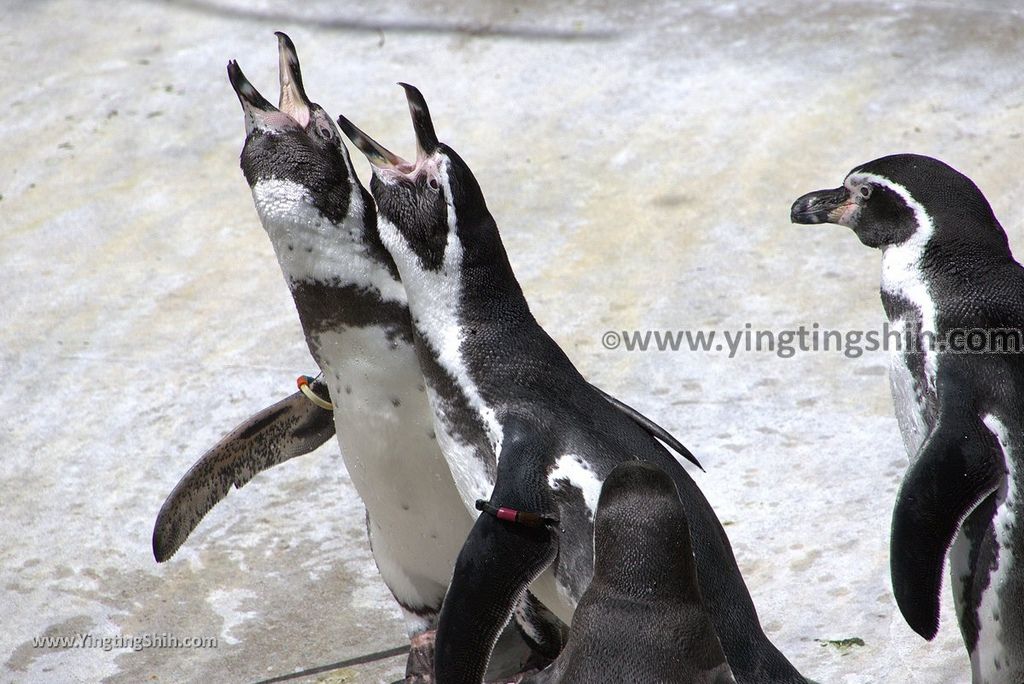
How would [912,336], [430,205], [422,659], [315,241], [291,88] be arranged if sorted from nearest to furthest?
[430,205]
[912,336]
[315,241]
[291,88]
[422,659]

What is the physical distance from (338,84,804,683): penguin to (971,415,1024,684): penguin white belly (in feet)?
1.80

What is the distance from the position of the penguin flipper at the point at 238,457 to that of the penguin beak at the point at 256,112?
0.74m

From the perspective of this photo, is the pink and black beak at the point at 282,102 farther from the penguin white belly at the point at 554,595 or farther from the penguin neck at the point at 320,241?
the penguin white belly at the point at 554,595

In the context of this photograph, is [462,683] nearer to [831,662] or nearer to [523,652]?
[523,652]

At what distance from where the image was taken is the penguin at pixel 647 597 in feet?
7.61

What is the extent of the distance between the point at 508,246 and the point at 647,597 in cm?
376

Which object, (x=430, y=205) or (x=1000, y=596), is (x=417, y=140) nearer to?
(x=430, y=205)

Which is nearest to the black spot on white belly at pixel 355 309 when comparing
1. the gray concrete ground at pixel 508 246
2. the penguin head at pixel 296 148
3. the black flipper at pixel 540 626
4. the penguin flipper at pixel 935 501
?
the penguin head at pixel 296 148

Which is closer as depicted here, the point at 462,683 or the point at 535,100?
the point at 462,683

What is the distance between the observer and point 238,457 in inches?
151

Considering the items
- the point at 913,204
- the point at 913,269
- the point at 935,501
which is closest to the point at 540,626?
the point at 935,501

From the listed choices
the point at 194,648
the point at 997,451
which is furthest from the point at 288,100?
the point at 997,451

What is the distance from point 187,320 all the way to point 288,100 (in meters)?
2.38

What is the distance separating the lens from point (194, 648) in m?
3.94
